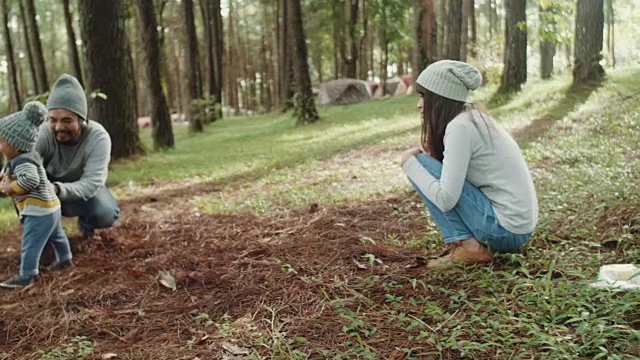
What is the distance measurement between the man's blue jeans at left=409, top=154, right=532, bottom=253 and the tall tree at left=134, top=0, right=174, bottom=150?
10.2 meters

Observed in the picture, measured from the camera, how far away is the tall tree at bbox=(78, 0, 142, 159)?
9.50 m

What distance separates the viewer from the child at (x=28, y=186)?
410cm

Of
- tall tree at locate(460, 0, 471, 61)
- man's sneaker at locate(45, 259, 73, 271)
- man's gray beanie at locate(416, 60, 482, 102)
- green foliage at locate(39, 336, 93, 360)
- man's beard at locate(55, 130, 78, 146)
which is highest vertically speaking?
tall tree at locate(460, 0, 471, 61)

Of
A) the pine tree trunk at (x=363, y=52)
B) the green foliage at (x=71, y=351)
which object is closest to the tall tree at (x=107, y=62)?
the green foliage at (x=71, y=351)

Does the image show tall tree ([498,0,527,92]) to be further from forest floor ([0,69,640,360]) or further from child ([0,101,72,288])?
child ([0,101,72,288])

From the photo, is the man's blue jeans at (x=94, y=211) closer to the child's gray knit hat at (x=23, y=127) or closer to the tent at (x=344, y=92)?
the child's gray knit hat at (x=23, y=127)

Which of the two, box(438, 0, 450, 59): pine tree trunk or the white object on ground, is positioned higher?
box(438, 0, 450, 59): pine tree trunk

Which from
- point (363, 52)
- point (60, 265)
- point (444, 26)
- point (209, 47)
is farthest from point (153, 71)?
point (363, 52)

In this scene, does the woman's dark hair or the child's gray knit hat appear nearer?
the woman's dark hair

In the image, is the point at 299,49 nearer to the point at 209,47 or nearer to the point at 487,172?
the point at 209,47

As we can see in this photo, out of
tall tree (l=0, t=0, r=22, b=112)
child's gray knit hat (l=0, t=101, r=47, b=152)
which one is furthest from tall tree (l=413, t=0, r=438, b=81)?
child's gray knit hat (l=0, t=101, r=47, b=152)

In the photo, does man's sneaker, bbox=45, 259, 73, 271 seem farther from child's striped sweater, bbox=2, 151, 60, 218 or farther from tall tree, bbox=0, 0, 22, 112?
tall tree, bbox=0, 0, 22, 112

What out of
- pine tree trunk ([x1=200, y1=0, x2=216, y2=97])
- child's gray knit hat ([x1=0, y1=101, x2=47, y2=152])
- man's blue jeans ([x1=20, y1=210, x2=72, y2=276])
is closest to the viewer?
child's gray knit hat ([x1=0, y1=101, x2=47, y2=152])

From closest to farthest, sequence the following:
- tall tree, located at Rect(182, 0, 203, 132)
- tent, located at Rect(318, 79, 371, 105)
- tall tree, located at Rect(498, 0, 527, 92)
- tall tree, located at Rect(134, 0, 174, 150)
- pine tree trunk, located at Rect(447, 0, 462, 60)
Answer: tall tree, located at Rect(134, 0, 174, 150), tall tree, located at Rect(498, 0, 527, 92), pine tree trunk, located at Rect(447, 0, 462, 60), tall tree, located at Rect(182, 0, 203, 132), tent, located at Rect(318, 79, 371, 105)
